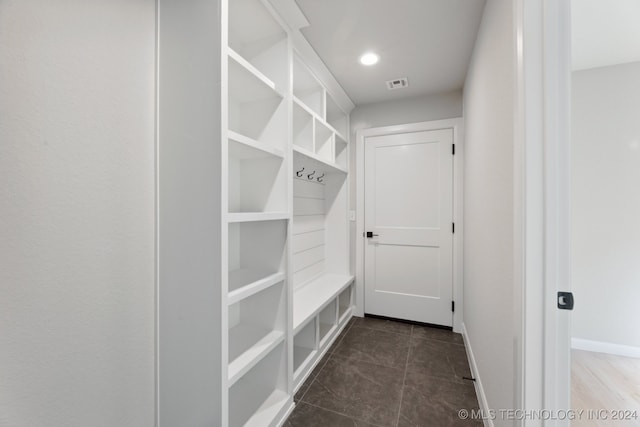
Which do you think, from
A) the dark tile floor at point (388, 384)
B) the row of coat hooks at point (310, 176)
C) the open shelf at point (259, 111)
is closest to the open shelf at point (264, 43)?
the open shelf at point (259, 111)

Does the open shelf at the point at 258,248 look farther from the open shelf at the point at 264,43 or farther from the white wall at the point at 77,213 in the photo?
the open shelf at the point at 264,43

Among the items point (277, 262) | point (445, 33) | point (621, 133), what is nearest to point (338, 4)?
point (445, 33)

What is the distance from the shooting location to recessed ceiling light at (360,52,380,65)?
2.09 metres

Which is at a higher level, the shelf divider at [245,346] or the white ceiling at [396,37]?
the white ceiling at [396,37]

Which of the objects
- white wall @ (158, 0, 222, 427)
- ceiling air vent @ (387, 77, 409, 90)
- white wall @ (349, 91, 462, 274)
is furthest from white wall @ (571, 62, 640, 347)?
white wall @ (158, 0, 222, 427)

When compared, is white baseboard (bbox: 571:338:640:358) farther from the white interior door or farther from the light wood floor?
the white interior door

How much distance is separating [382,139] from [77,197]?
2689 millimetres

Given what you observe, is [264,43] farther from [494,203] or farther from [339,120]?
[494,203]

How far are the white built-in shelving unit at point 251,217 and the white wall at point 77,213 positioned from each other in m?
0.09

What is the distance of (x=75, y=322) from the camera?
913mm

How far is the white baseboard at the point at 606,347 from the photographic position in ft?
7.30

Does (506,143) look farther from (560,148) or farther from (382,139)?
(382,139)

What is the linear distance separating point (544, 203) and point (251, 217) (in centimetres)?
119

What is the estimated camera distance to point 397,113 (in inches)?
116
